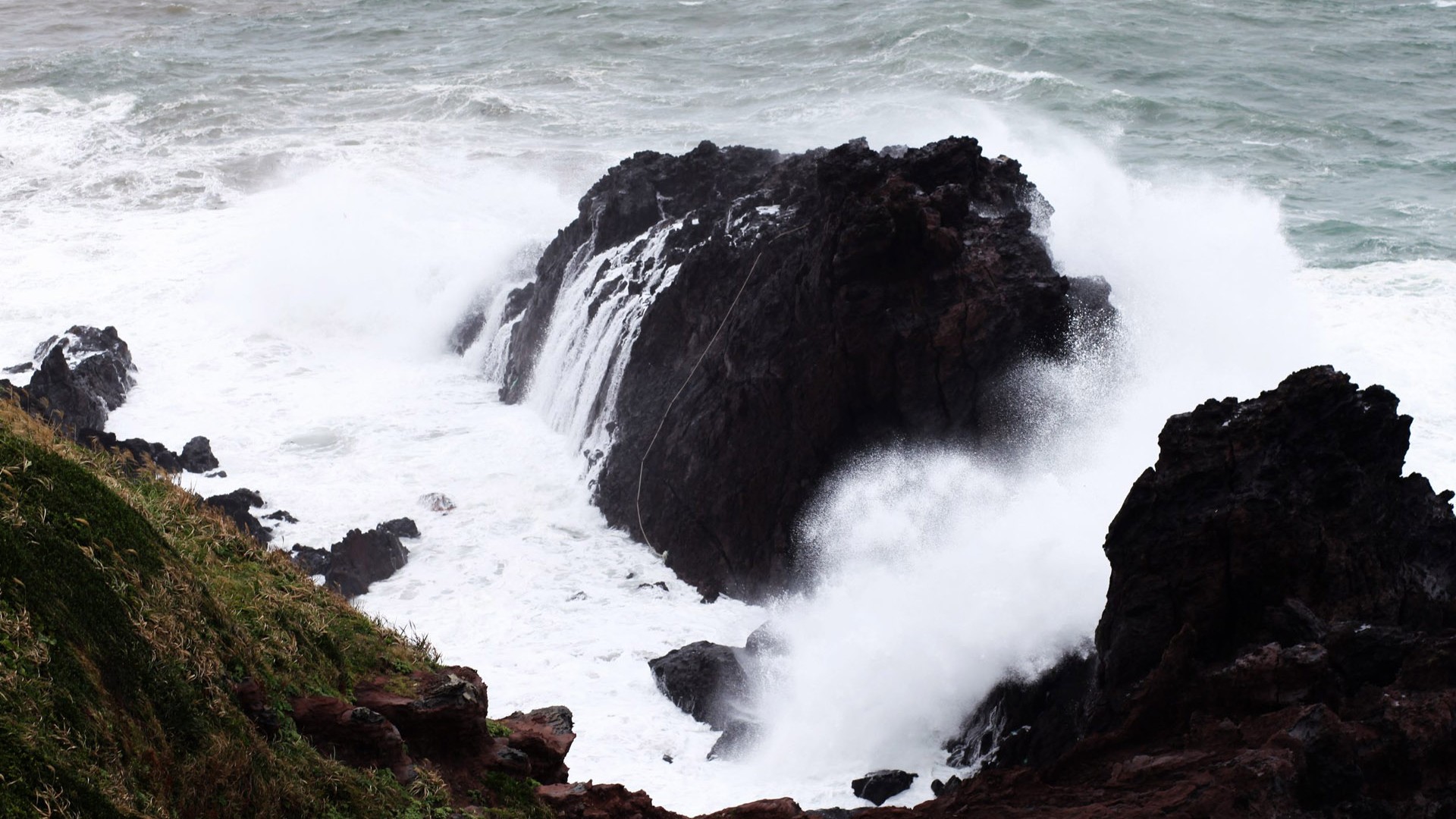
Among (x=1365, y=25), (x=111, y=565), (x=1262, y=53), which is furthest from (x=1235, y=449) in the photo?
(x=1365, y=25)

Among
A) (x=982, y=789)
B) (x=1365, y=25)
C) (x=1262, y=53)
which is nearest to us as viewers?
(x=982, y=789)

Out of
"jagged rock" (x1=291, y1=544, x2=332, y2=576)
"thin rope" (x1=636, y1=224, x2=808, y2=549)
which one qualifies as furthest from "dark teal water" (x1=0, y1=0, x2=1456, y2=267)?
"jagged rock" (x1=291, y1=544, x2=332, y2=576)

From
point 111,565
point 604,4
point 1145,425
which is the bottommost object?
point 111,565

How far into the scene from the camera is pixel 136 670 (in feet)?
22.7

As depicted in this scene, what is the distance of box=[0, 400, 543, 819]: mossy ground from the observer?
6.02 metres

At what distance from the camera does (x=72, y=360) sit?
22750 millimetres

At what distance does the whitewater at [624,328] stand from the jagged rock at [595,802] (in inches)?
131

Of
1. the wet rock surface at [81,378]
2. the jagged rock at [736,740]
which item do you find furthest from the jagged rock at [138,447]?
the jagged rock at [736,740]

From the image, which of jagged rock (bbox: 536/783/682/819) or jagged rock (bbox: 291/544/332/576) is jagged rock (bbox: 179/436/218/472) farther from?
jagged rock (bbox: 536/783/682/819)

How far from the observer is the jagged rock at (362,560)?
17.0 m

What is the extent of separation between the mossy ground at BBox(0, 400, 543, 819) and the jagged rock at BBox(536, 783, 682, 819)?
18cm

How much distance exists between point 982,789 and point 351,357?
18880 mm

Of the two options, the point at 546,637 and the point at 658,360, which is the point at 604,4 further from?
the point at 546,637

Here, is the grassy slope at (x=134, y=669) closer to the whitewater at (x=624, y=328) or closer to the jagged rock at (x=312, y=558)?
the whitewater at (x=624, y=328)
